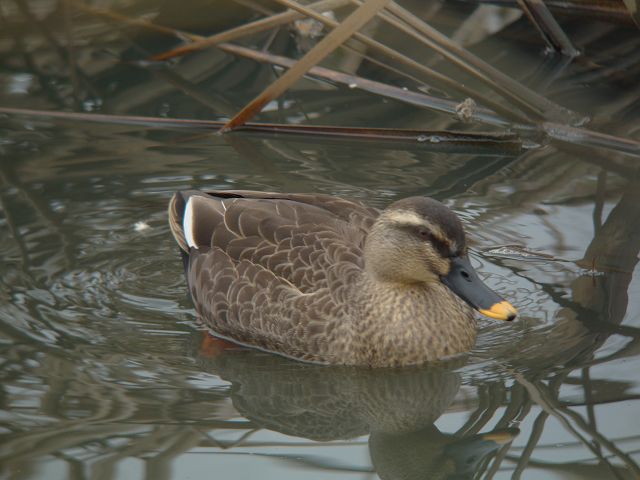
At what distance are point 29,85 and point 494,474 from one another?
5.94 metres

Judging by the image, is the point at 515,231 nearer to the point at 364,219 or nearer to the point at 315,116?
the point at 364,219

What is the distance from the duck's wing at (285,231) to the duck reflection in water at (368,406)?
52 centimetres

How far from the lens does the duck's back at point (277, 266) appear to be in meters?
6.35

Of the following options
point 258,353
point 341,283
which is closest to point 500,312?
point 341,283

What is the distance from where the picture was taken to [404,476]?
525cm

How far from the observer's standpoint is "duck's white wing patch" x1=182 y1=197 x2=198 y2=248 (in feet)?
23.1

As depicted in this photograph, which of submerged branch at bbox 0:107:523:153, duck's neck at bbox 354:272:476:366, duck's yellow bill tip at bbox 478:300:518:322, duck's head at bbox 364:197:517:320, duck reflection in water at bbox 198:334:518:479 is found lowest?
duck reflection in water at bbox 198:334:518:479

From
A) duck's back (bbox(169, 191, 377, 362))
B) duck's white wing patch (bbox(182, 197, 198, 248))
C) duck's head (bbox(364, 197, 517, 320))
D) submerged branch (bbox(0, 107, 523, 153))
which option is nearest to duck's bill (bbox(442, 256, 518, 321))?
duck's head (bbox(364, 197, 517, 320))

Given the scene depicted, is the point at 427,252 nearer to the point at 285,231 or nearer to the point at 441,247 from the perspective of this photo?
the point at 441,247

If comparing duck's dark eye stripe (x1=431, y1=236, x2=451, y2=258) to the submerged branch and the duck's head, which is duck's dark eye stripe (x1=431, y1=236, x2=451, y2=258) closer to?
the duck's head

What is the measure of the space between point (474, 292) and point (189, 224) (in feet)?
6.70

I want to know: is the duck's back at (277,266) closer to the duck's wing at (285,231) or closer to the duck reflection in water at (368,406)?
the duck's wing at (285,231)

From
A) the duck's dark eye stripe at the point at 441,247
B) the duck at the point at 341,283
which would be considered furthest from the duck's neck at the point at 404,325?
the duck's dark eye stripe at the point at 441,247

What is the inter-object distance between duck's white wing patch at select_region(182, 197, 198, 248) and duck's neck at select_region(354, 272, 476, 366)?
124cm
